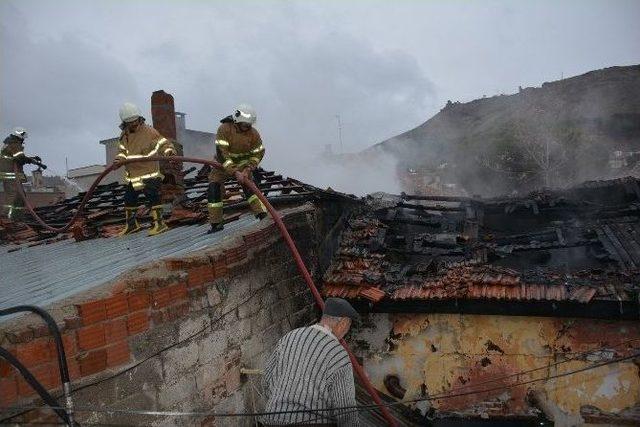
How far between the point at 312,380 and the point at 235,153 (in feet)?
13.1

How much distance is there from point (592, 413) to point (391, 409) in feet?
7.15

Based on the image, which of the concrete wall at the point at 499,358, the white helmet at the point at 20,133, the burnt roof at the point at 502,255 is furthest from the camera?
the white helmet at the point at 20,133

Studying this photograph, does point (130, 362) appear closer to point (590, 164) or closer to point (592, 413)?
point (592, 413)

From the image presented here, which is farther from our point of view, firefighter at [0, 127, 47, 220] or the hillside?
the hillside

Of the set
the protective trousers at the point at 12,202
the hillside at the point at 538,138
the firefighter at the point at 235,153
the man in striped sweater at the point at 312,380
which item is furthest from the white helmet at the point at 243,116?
the hillside at the point at 538,138

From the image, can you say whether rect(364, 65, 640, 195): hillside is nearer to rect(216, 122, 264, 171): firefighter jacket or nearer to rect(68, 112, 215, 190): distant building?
rect(68, 112, 215, 190): distant building

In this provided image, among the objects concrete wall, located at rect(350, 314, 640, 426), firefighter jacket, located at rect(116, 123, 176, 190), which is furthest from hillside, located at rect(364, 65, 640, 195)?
firefighter jacket, located at rect(116, 123, 176, 190)

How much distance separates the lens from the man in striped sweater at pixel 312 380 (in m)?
2.70

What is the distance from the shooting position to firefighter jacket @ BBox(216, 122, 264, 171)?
19.7 feet

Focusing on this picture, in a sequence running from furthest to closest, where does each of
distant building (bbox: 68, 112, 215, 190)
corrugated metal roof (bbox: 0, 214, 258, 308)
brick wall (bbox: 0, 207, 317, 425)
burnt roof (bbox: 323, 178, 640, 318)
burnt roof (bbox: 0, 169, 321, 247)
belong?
distant building (bbox: 68, 112, 215, 190)
burnt roof (bbox: 0, 169, 321, 247)
burnt roof (bbox: 323, 178, 640, 318)
corrugated metal roof (bbox: 0, 214, 258, 308)
brick wall (bbox: 0, 207, 317, 425)

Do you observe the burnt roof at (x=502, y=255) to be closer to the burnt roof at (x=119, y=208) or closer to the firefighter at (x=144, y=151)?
the burnt roof at (x=119, y=208)

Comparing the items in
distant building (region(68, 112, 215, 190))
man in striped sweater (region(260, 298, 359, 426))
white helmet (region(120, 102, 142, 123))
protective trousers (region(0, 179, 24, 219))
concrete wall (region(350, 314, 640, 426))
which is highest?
distant building (region(68, 112, 215, 190))

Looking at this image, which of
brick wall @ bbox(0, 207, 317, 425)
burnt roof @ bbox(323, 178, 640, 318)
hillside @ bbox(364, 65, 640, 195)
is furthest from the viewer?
hillside @ bbox(364, 65, 640, 195)

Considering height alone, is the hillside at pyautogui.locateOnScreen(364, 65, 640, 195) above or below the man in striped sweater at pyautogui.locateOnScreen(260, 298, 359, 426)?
above
